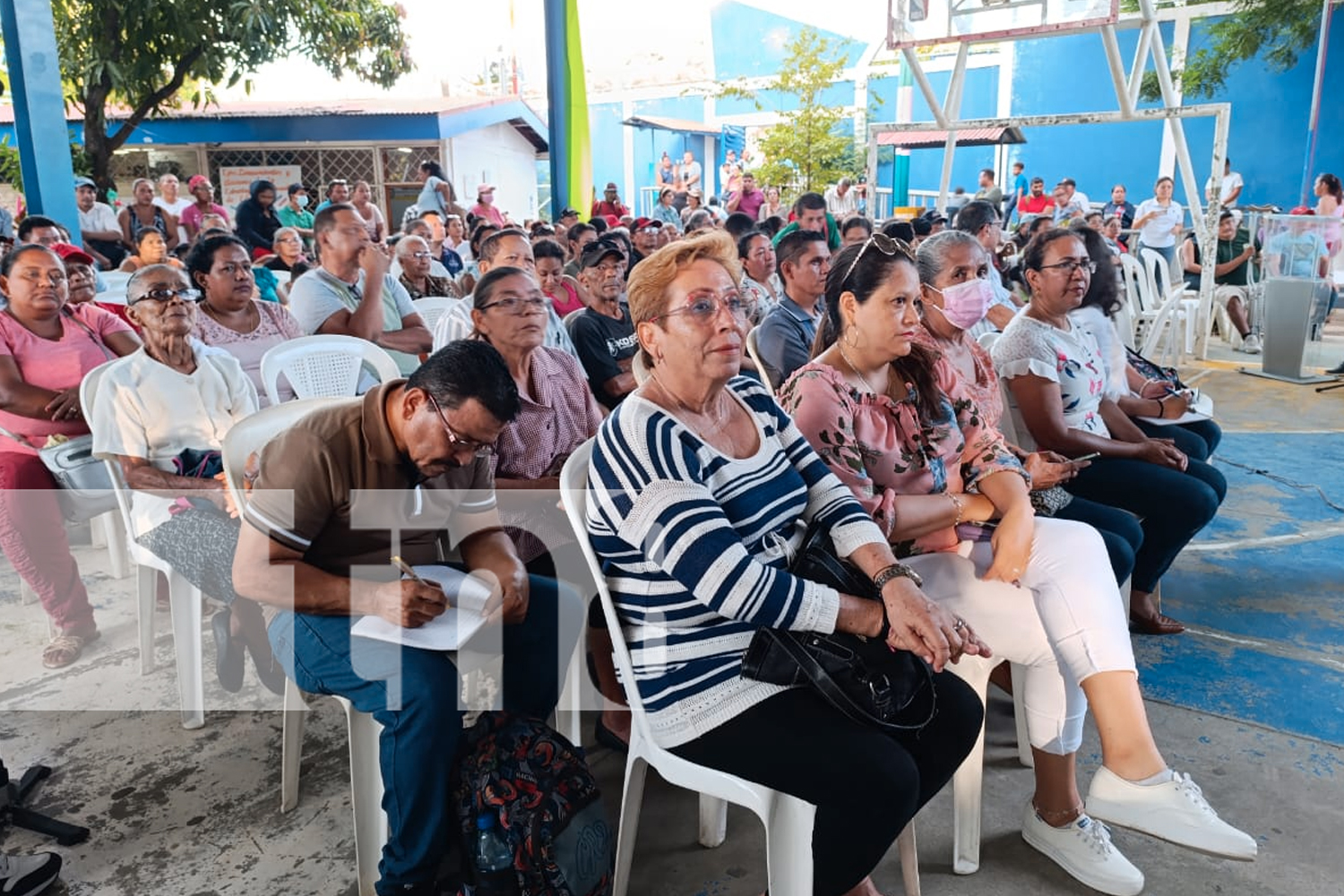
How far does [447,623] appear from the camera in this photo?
1906 millimetres

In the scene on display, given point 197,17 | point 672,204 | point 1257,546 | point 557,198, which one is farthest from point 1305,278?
point 197,17

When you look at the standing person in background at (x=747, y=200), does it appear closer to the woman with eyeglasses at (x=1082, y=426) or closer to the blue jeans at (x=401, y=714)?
the woman with eyeglasses at (x=1082, y=426)

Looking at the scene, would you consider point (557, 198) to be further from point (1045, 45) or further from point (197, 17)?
point (1045, 45)

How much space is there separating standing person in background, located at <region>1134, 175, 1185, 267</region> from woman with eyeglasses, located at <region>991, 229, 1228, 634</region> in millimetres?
7188

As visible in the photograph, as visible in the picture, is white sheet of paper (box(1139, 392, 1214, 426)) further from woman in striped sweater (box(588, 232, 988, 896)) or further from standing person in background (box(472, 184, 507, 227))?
standing person in background (box(472, 184, 507, 227))

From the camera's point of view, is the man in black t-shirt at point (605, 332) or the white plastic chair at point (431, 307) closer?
the man in black t-shirt at point (605, 332)

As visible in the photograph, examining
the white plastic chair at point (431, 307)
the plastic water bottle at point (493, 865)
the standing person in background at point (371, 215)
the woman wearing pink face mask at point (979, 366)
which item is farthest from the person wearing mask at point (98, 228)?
the plastic water bottle at point (493, 865)

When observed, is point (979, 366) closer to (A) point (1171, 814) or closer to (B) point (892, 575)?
(B) point (892, 575)

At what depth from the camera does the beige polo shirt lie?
1.89 meters

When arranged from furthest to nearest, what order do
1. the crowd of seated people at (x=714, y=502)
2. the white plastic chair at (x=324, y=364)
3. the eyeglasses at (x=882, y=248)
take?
the white plastic chair at (x=324, y=364)
the eyeglasses at (x=882, y=248)
the crowd of seated people at (x=714, y=502)


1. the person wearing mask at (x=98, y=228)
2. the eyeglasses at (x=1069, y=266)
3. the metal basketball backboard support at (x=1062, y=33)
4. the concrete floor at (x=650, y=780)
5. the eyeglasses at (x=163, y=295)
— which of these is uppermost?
the metal basketball backboard support at (x=1062, y=33)

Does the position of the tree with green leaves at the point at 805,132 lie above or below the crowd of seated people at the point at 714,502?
above

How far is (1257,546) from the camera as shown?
→ 401 centimetres

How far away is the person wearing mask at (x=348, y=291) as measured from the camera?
3889 mm
